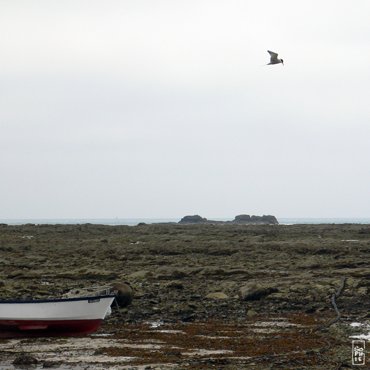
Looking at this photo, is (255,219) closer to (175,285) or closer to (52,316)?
(175,285)

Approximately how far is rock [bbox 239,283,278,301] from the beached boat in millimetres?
6270

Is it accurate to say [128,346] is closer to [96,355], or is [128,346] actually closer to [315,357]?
[96,355]

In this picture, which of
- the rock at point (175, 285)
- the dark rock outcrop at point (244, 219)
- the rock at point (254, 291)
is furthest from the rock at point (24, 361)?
the dark rock outcrop at point (244, 219)

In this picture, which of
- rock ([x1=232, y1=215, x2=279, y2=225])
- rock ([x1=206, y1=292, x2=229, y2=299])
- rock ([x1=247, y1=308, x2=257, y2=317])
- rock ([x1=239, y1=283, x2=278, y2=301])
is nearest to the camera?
rock ([x1=247, y1=308, x2=257, y2=317])

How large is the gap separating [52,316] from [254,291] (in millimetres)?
7904

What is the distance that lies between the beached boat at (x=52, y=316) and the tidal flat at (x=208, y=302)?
0.44 m

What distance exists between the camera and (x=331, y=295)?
87.1 ft

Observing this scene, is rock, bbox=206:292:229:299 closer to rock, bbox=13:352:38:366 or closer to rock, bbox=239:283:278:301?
rock, bbox=239:283:278:301

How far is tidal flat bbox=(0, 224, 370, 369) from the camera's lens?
17.6 metres

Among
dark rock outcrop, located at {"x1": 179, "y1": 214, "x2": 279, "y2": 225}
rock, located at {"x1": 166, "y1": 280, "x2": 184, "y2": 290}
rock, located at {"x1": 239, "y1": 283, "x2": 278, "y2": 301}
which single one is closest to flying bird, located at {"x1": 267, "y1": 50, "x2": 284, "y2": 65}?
rock, located at {"x1": 239, "y1": 283, "x2": 278, "y2": 301}

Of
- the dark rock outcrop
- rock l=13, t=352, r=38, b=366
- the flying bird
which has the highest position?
the flying bird

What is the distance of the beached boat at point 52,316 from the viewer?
21.2 meters

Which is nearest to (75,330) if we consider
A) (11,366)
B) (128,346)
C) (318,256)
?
(128,346)

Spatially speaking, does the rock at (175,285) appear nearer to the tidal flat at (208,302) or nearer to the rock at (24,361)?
the tidal flat at (208,302)
